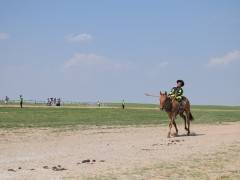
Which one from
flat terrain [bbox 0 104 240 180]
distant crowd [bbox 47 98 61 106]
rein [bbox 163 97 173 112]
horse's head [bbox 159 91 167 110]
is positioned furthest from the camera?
distant crowd [bbox 47 98 61 106]

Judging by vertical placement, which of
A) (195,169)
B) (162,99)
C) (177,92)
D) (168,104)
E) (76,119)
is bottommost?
(195,169)

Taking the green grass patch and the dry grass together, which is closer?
the dry grass

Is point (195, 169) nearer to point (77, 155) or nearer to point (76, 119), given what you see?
point (77, 155)

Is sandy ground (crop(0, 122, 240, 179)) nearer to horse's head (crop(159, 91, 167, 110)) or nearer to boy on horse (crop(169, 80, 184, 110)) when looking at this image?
horse's head (crop(159, 91, 167, 110))

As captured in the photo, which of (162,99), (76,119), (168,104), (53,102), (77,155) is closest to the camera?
(77,155)

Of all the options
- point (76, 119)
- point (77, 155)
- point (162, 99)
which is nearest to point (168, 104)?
point (162, 99)

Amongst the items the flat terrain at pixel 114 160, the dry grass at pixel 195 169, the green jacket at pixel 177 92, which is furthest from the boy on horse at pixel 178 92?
the dry grass at pixel 195 169

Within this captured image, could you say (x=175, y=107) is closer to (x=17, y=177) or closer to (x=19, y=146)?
(x=19, y=146)

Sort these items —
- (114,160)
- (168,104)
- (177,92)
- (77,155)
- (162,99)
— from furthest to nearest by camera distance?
(177,92)
(168,104)
(162,99)
(77,155)
(114,160)

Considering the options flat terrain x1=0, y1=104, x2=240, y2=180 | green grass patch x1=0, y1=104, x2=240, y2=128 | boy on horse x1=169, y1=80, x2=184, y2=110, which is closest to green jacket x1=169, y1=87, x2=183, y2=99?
boy on horse x1=169, y1=80, x2=184, y2=110

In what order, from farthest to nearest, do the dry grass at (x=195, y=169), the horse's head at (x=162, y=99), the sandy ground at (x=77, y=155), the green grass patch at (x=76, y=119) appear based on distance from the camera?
the green grass patch at (x=76, y=119) → the horse's head at (x=162, y=99) → the sandy ground at (x=77, y=155) → the dry grass at (x=195, y=169)

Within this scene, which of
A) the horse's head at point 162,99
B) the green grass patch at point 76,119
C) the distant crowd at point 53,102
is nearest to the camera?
the horse's head at point 162,99

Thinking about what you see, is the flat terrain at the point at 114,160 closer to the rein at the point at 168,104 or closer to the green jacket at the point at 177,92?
the rein at the point at 168,104

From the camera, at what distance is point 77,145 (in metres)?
18.2
